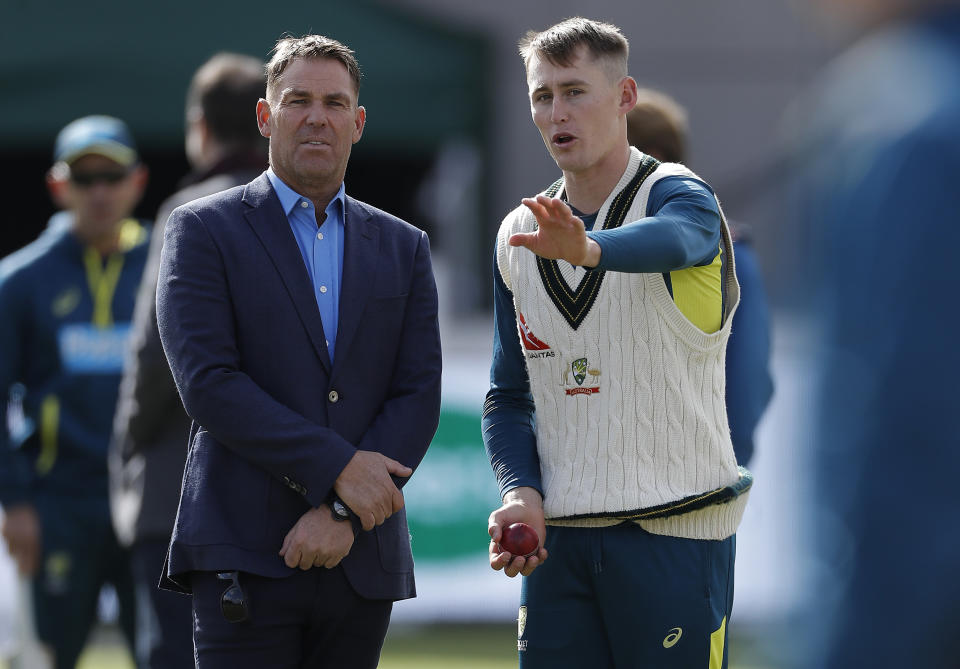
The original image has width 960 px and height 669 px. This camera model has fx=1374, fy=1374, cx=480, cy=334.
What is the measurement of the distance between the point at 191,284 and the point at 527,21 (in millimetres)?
9439

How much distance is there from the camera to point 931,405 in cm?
149

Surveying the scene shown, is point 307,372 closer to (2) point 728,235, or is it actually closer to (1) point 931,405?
(2) point 728,235

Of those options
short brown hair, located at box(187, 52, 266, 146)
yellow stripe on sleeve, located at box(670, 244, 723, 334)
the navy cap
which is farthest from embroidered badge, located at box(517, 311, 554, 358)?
the navy cap

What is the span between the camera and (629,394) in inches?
127

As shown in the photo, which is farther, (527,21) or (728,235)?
(527,21)

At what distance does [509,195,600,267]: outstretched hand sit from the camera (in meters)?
2.74

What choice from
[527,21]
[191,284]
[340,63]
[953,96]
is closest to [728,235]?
[340,63]

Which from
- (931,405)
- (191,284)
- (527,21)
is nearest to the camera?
(931,405)

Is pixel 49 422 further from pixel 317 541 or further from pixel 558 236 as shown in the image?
pixel 558 236

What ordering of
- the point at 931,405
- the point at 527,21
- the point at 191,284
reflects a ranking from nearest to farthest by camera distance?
the point at 931,405 < the point at 191,284 < the point at 527,21

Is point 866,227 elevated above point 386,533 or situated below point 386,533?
above

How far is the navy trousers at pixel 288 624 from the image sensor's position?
10.4ft

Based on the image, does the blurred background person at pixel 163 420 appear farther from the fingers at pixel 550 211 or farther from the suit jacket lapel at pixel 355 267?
the fingers at pixel 550 211

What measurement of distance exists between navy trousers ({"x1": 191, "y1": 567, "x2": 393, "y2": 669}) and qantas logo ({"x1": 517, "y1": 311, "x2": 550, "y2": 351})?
709 mm
